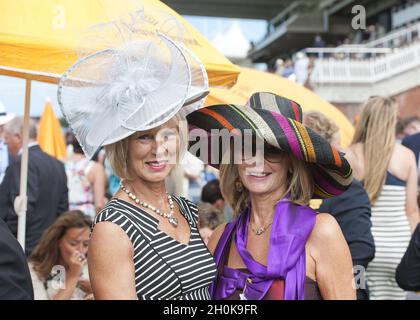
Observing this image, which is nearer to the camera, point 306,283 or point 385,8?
point 306,283

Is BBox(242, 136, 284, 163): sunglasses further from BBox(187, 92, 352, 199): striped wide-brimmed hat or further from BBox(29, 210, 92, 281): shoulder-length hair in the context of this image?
BBox(29, 210, 92, 281): shoulder-length hair

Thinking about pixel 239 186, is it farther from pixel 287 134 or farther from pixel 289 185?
pixel 287 134

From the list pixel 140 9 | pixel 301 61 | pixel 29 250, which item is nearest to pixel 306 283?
pixel 140 9

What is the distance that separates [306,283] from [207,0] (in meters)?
39.5

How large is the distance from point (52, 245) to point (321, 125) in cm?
178

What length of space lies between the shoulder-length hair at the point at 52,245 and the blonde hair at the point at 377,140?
1801 mm

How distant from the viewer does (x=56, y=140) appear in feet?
24.5

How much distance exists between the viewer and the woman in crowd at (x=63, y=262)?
3443 mm

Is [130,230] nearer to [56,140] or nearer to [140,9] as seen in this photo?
[140,9]

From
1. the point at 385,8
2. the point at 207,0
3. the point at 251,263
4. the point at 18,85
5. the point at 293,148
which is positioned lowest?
the point at 251,263

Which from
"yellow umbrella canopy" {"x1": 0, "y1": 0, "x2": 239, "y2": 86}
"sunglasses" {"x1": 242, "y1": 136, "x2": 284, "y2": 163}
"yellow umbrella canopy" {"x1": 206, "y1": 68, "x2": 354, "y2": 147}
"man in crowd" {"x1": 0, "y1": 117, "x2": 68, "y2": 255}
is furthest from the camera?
"yellow umbrella canopy" {"x1": 206, "y1": 68, "x2": 354, "y2": 147}

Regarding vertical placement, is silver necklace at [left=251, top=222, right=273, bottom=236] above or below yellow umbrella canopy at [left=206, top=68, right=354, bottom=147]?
below

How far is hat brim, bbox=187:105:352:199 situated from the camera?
2.03m

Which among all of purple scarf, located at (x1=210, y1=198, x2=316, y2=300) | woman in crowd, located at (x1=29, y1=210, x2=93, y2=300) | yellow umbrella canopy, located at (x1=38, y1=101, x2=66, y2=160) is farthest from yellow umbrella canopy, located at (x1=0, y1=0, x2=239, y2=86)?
yellow umbrella canopy, located at (x1=38, y1=101, x2=66, y2=160)
